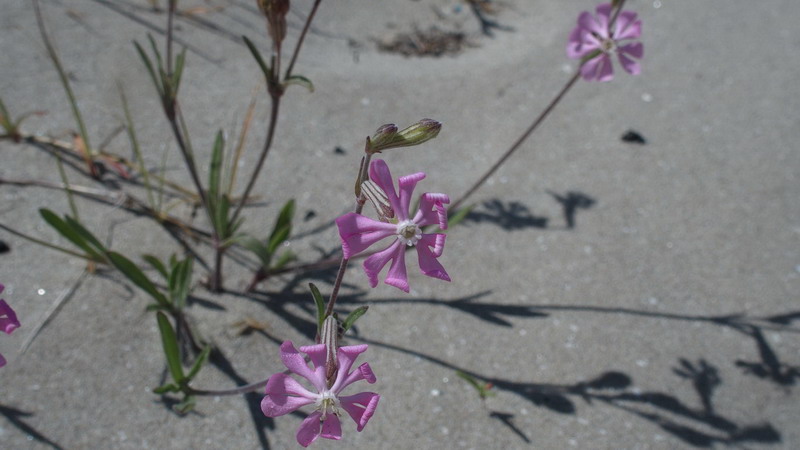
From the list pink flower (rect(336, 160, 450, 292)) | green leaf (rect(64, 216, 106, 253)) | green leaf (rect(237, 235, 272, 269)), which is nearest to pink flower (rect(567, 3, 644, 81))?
pink flower (rect(336, 160, 450, 292))

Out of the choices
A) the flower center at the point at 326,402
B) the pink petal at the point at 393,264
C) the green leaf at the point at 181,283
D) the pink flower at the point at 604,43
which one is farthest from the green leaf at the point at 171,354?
the pink flower at the point at 604,43

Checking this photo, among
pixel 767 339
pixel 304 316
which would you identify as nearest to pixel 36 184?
pixel 304 316

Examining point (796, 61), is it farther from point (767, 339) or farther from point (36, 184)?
point (36, 184)

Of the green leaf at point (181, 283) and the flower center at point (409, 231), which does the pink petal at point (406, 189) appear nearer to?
the flower center at point (409, 231)

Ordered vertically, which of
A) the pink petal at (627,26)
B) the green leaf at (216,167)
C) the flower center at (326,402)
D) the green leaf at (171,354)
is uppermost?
the pink petal at (627,26)

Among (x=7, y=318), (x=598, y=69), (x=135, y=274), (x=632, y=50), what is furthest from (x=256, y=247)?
(x=632, y=50)

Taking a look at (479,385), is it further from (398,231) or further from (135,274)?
(135,274)
